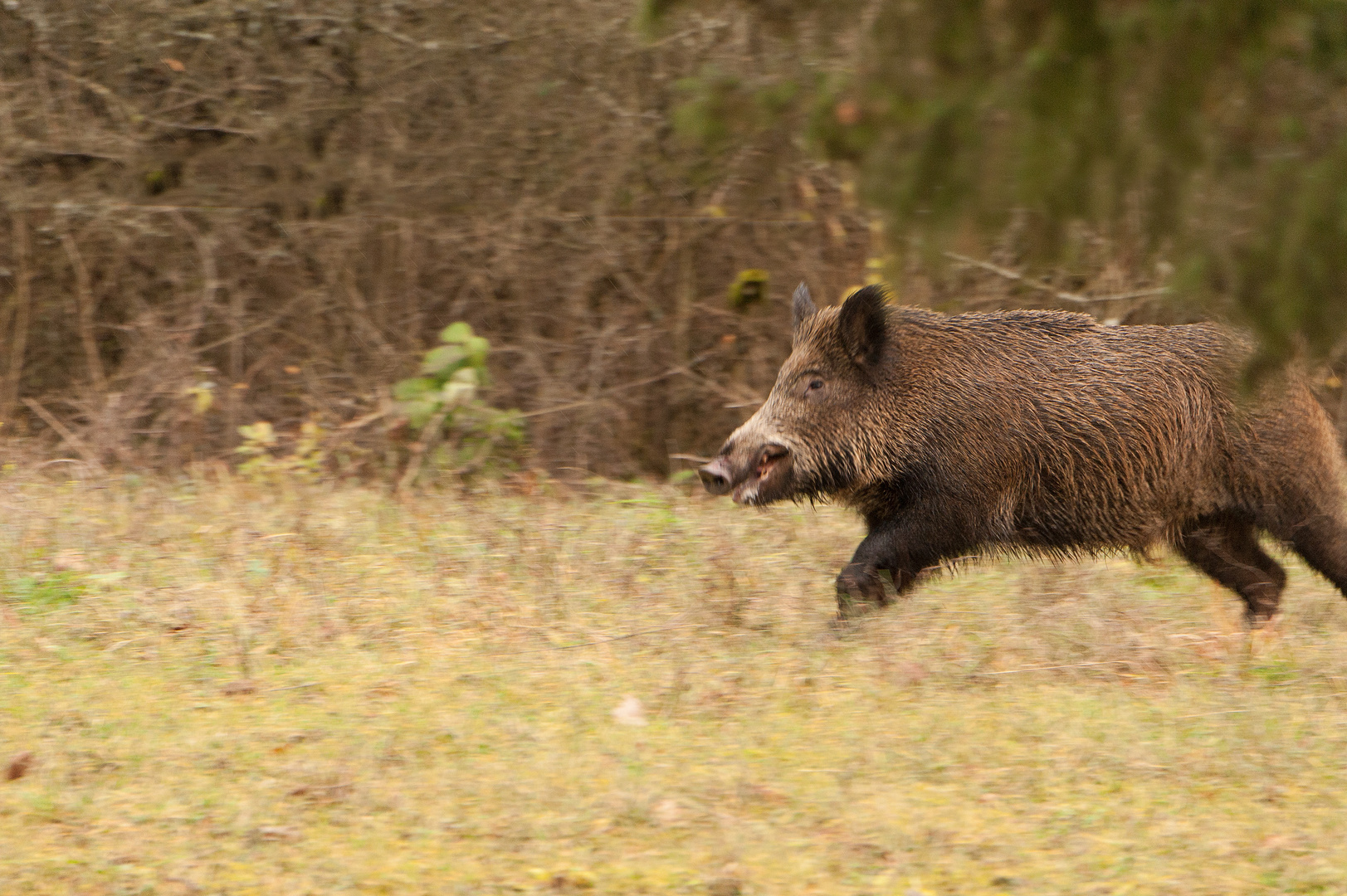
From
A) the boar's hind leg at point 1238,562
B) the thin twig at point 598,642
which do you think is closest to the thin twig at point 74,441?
the thin twig at point 598,642

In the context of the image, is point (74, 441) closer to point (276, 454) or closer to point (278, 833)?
point (276, 454)

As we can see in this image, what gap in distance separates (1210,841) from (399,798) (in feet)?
7.57

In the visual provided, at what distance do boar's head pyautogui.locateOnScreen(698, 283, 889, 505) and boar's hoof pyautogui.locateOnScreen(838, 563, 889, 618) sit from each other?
0.53 meters

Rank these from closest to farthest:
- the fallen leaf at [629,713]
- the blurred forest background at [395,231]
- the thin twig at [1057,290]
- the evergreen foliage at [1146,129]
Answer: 1. the evergreen foliage at [1146,129]
2. the fallen leaf at [629,713]
3. the thin twig at [1057,290]
4. the blurred forest background at [395,231]

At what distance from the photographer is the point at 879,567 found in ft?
21.6

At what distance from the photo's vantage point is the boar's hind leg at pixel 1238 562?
274 inches

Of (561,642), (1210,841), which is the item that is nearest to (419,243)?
(561,642)

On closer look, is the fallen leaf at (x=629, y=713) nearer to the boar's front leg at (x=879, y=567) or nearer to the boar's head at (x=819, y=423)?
the boar's front leg at (x=879, y=567)

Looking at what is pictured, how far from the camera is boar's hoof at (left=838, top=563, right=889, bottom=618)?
639 centimetres

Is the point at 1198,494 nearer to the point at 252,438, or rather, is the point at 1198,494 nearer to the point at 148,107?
the point at 252,438

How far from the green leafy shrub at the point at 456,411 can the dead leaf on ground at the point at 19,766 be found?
560 cm

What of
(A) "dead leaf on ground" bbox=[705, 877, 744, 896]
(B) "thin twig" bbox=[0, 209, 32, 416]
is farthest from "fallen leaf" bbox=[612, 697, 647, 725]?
(B) "thin twig" bbox=[0, 209, 32, 416]

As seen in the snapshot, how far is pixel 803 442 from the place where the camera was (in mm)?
6938

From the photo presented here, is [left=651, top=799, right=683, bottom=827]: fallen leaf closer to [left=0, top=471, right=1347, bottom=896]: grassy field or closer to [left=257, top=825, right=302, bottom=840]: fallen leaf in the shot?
[left=0, top=471, right=1347, bottom=896]: grassy field
